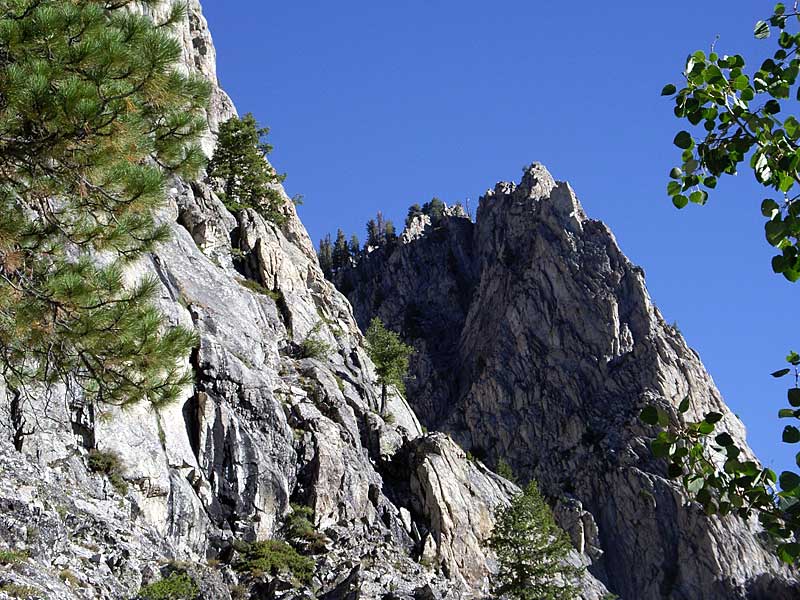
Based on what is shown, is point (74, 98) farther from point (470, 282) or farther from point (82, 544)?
point (470, 282)

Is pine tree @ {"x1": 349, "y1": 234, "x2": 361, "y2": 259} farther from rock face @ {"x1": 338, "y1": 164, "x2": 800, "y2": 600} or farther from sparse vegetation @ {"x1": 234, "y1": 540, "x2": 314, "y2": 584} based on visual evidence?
sparse vegetation @ {"x1": 234, "y1": 540, "x2": 314, "y2": 584}

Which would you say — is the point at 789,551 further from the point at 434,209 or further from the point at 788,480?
the point at 434,209

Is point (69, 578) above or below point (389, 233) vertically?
below

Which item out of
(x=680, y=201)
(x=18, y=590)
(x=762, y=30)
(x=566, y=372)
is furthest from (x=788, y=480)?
(x=566, y=372)

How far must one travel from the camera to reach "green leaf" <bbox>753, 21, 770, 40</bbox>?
16.7ft

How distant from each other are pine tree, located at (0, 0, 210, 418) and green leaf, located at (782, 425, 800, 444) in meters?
10.6

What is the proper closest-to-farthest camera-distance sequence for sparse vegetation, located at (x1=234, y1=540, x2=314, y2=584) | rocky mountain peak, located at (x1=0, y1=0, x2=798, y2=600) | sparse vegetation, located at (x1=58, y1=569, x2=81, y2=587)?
sparse vegetation, located at (x1=58, y1=569, x2=81, y2=587), rocky mountain peak, located at (x1=0, y1=0, x2=798, y2=600), sparse vegetation, located at (x1=234, y1=540, x2=314, y2=584)

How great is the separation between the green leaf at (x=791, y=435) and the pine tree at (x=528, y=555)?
36884 millimetres

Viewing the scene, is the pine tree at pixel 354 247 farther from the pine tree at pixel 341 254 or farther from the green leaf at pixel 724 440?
the green leaf at pixel 724 440

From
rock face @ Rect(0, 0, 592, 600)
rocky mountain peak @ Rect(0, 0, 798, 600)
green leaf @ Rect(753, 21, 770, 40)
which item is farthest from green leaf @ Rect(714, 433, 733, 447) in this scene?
rock face @ Rect(0, 0, 592, 600)

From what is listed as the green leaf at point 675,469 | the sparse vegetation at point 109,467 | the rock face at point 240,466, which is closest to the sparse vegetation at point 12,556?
the rock face at point 240,466

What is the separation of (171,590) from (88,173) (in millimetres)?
14238

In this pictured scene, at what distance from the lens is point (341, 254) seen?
436 ft

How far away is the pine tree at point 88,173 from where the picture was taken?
12219 millimetres
